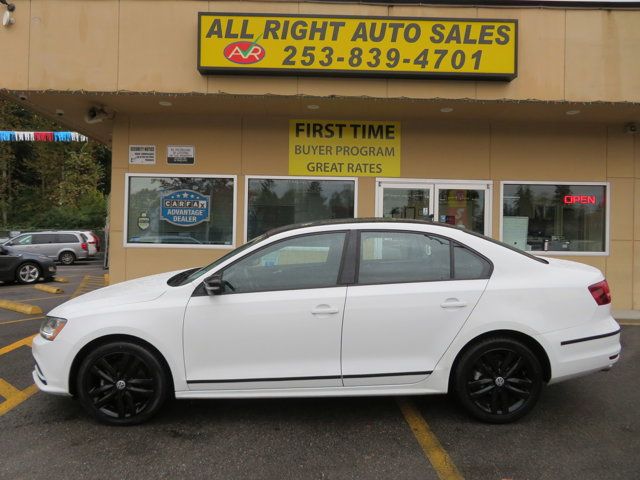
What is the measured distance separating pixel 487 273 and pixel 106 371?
3063mm

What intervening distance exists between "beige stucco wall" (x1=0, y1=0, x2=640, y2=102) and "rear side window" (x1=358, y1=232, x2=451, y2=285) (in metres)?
3.80

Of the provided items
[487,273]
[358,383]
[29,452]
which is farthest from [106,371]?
[487,273]

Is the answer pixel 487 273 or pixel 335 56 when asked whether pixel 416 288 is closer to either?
pixel 487 273

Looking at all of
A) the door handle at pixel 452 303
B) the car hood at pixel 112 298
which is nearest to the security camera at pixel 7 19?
the car hood at pixel 112 298

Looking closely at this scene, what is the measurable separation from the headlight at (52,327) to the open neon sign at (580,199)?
8.03m

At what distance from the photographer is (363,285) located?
397 cm

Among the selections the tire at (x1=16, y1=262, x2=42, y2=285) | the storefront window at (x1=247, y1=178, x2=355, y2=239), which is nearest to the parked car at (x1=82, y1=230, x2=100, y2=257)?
the tire at (x1=16, y1=262, x2=42, y2=285)

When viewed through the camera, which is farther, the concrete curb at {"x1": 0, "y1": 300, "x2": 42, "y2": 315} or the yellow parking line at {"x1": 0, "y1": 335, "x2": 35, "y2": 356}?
the concrete curb at {"x1": 0, "y1": 300, "x2": 42, "y2": 315}

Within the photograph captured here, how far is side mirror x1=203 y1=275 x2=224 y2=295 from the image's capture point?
385 cm

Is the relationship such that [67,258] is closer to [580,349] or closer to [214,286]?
[214,286]

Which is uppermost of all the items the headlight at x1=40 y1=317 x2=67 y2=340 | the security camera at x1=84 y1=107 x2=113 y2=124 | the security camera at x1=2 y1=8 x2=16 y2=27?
the security camera at x1=2 y1=8 x2=16 y2=27

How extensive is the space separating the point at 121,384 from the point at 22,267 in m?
11.8

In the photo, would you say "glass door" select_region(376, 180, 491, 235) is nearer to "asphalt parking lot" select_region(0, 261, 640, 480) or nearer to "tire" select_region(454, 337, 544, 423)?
"asphalt parking lot" select_region(0, 261, 640, 480)

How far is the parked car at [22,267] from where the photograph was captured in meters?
13.5
